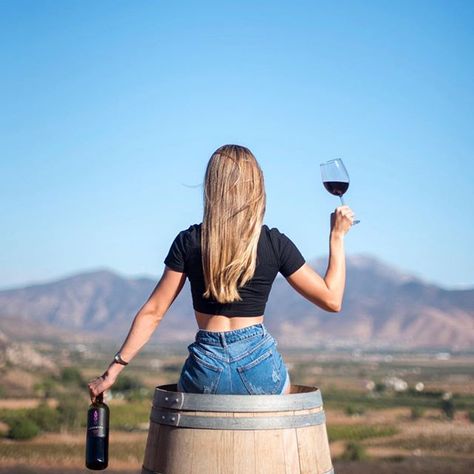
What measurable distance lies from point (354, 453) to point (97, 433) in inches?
1036

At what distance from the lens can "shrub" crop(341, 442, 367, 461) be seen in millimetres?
27688

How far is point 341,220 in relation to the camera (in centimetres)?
366

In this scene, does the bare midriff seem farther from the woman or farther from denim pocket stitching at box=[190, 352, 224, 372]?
denim pocket stitching at box=[190, 352, 224, 372]

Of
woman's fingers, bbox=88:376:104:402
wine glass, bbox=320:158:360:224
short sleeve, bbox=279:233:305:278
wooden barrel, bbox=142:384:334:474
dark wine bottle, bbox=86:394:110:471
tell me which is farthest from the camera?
wine glass, bbox=320:158:360:224

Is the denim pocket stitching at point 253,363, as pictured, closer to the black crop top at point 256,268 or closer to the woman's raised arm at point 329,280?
the black crop top at point 256,268

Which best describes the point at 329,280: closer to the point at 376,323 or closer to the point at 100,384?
the point at 100,384

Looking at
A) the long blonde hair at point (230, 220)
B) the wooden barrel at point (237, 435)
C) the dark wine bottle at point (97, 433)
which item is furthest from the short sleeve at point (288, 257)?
the dark wine bottle at point (97, 433)

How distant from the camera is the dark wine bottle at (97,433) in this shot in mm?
3680

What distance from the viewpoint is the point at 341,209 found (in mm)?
3678

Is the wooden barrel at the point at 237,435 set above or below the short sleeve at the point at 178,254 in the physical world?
below

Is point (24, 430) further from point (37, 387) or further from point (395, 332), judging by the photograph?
point (395, 332)

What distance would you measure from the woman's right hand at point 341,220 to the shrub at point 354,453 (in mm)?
24278

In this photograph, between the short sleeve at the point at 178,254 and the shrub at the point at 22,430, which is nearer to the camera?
the short sleeve at the point at 178,254

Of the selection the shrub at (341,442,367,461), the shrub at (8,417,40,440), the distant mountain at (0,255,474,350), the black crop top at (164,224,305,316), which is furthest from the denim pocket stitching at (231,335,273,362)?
the distant mountain at (0,255,474,350)
